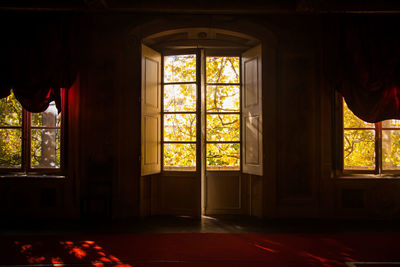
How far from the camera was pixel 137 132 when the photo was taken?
165 inches

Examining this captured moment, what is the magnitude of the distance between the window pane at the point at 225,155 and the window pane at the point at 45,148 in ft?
7.71

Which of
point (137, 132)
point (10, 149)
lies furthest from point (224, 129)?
point (10, 149)

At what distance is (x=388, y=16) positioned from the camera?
4.16 metres

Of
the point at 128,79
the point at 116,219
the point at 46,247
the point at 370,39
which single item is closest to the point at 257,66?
the point at 370,39

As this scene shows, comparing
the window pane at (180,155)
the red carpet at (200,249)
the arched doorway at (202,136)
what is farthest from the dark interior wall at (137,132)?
the red carpet at (200,249)

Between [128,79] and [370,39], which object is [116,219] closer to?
Result: [128,79]

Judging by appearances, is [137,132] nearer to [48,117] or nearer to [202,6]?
[48,117]

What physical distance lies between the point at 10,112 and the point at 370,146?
18.1 ft

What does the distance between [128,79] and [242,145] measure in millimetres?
2033

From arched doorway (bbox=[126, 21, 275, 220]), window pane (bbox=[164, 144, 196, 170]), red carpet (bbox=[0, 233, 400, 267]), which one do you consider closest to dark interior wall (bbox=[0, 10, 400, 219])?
arched doorway (bbox=[126, 21, 275, 220])

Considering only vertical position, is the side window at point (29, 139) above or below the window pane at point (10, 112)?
below

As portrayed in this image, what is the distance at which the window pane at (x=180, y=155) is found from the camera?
450 cm

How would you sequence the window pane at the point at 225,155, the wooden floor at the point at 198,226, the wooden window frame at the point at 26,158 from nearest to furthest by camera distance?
the wooden floor at the point at 198,226 < the wooden window frame at the point at 26,158 < the window pane at the point at 225,155

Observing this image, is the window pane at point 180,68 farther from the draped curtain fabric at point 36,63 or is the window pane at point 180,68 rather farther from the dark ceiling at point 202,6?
the draped curtain fabric at point 36,63
